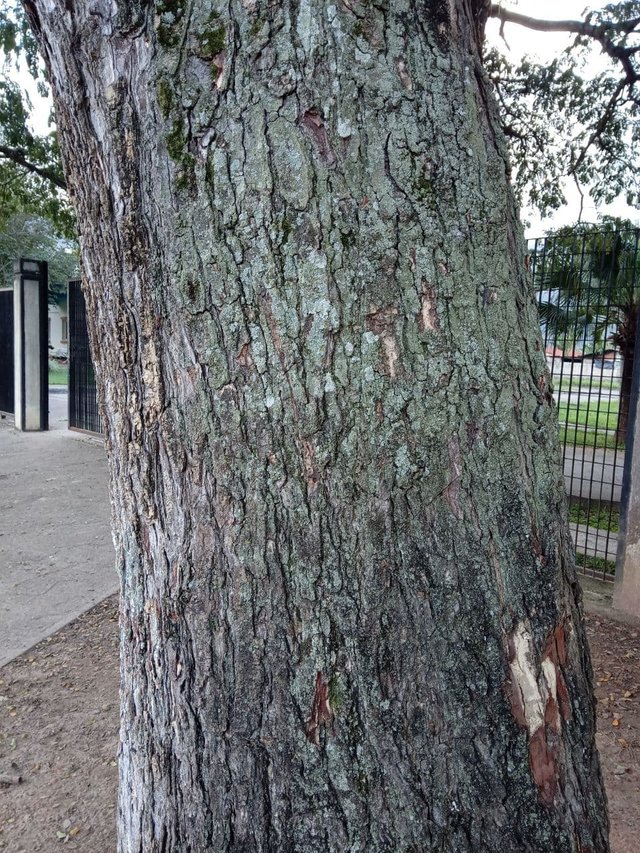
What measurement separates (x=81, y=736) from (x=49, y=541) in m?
3.10

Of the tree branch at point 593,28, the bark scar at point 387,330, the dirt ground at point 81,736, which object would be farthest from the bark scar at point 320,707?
the tree branch at point 593,28

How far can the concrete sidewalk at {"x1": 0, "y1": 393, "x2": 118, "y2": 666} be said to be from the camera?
167 inches

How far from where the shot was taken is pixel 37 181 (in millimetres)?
11570

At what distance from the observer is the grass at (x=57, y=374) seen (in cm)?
2554

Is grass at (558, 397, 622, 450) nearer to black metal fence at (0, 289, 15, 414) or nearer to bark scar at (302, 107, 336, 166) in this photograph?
bark scar at (302, 107, 336, 166)

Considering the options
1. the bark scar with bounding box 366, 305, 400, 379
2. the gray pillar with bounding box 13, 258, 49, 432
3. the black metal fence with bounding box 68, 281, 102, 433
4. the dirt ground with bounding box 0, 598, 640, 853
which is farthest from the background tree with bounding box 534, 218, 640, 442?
the gray pillar with bounding box 13, 258, 49, 432

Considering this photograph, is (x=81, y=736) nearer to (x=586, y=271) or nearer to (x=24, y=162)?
(x=586, y=271)

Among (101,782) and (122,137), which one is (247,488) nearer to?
(122,137)

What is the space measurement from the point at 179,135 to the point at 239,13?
0.84 feet

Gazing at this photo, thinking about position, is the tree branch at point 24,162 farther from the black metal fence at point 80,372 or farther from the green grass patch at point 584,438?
the green grass patch at point 584,438

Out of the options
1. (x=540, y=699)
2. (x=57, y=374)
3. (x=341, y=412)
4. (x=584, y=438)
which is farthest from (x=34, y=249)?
(x=540, y=699)

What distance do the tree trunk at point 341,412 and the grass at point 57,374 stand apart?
25325mm

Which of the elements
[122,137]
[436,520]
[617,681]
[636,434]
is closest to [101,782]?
[436,520]

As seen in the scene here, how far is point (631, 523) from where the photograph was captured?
4.21 metres
